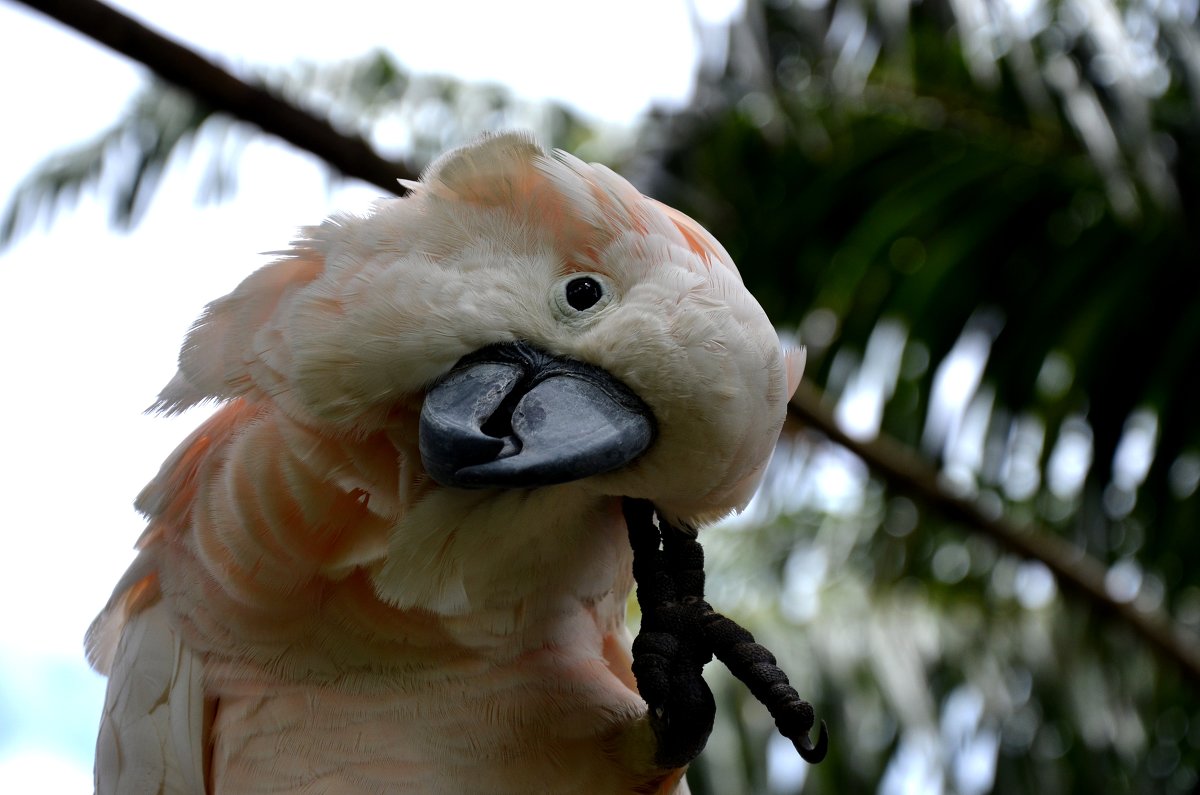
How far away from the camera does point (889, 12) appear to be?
2.80 meters

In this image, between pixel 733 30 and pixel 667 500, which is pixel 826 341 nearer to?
pixel 733 30

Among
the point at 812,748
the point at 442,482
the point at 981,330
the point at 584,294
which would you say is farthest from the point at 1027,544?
the point at 442,482

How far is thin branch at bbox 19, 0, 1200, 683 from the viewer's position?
6.07 feet

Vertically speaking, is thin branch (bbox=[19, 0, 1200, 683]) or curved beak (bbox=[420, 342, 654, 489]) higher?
curved beak (bbox=[420, 342, 654, 489])

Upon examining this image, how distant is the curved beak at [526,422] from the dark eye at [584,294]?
73 mm

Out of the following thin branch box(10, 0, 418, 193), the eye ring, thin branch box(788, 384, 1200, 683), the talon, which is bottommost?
thin branch box(788, 384, 1200, 683)

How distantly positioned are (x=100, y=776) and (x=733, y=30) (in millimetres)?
2048

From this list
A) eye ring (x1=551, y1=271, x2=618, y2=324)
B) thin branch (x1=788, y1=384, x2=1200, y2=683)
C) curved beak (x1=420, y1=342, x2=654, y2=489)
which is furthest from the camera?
thin branch (x1=788, y1=384, x2=1200, y2=683)

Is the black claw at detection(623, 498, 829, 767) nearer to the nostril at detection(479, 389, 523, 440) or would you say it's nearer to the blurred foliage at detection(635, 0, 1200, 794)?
the nostril at detection(479, 389, 523, 440)

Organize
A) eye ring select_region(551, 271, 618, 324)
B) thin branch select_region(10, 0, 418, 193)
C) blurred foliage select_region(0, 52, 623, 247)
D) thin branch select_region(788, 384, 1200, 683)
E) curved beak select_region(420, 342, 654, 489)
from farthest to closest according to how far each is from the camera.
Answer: blurred foliage select_region(0, 52, 623, 247)
thin branch select_region(788, 384, 1200, 683)
thin branch select_region(10, 0, 418, 193)
eye ring select_region(551, 271, 618, 324)
curved beak select_region(420, 342, 654, 489)

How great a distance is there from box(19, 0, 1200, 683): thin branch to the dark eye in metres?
1.07

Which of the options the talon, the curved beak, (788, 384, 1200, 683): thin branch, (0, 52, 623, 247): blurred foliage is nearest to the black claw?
the talon

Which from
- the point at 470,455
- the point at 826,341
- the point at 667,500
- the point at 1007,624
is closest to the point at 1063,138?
the point at 826,341

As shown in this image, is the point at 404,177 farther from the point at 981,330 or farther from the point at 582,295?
the point at 981,330
